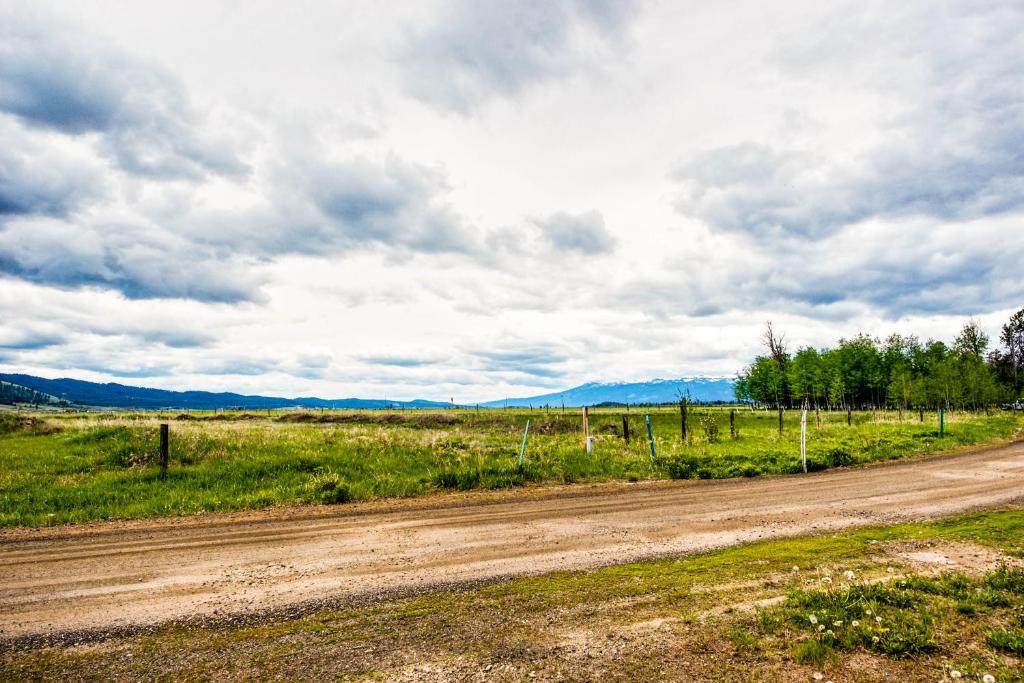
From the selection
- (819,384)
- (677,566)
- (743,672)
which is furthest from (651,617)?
(819,384)

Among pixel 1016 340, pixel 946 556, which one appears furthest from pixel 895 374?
pixel 946 556

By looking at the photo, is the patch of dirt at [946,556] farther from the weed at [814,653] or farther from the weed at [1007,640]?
the weed at [814,653]

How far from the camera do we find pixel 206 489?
17.8 meters

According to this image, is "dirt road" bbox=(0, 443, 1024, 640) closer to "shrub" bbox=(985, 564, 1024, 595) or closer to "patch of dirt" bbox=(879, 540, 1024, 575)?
"patch of dirt" bbox=(879, 540, 1024, 575)

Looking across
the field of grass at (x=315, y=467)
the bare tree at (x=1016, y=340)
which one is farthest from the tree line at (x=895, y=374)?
the field of grass at (x=315, y=467)

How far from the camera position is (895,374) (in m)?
87.2

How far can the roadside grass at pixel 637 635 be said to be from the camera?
17.6ft

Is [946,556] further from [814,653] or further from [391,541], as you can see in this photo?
[391,541]

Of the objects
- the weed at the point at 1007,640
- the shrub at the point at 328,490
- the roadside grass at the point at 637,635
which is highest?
the weed at the point at 1007,640

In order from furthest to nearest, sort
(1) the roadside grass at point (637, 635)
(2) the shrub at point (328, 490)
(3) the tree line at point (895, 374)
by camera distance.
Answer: (3) the tree line at point (895, 374) → (2) the shrub at point (328, 490) → (1) the roadside grass at point (637, 635)

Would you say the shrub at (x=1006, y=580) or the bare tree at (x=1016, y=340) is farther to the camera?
the bare tree at (x=1016, y=340)

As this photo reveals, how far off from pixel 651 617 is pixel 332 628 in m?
3.95

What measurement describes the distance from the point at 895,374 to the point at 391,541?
100 m

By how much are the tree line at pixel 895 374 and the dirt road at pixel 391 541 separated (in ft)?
225
